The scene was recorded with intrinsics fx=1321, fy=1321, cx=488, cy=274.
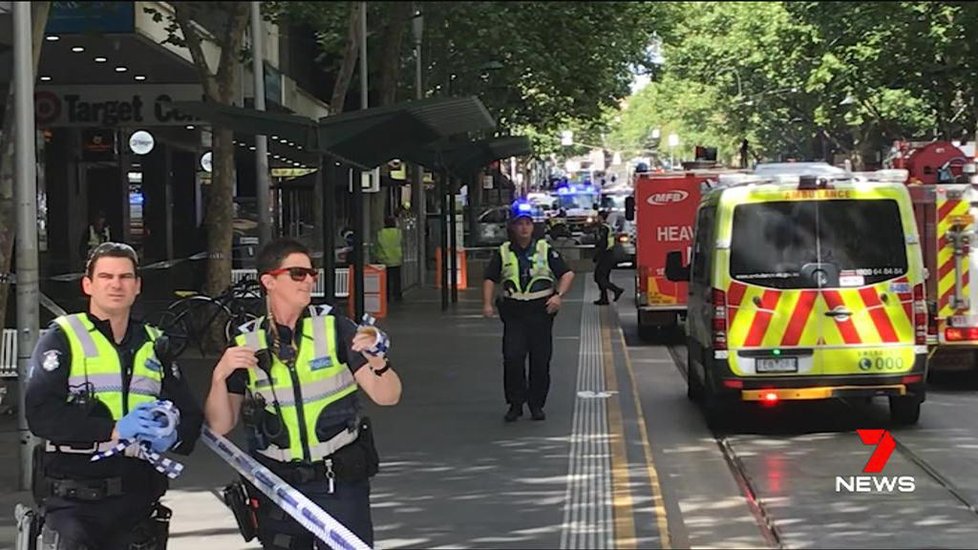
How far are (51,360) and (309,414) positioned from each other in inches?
34.0

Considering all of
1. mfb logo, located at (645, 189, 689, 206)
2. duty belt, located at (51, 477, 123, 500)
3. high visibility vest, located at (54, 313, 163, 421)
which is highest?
mfb logo, located at (645, 189, 689, 206)

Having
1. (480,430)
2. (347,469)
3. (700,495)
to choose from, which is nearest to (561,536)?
(700,495)

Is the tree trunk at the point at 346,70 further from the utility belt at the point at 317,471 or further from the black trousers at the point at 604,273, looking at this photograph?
the black trousers at the point at 604,273

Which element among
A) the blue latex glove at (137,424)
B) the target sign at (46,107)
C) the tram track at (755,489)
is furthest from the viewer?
the target sign at (46,107)

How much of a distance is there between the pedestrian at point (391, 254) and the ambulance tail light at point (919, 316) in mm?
14431

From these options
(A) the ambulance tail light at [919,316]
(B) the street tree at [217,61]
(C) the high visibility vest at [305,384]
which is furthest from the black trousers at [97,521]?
(A) the ambulance tail light at [919,316]

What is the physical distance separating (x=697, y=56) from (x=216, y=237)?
3771 millimetres

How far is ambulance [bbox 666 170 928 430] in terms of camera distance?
1002cm

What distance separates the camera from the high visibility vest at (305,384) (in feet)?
14.1

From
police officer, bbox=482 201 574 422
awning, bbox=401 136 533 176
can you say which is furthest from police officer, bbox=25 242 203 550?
police officer, bbox=482 201 574 422

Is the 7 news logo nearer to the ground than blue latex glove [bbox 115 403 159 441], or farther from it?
nearer to the ground

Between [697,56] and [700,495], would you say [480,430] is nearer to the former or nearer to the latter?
[700,495]

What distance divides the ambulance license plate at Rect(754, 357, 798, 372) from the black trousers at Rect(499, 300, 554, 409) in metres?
1.68

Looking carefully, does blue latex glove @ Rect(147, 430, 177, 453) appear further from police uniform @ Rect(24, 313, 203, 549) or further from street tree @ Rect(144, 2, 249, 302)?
street tree @ Rect(144, 2, 249, 302)
